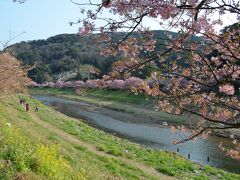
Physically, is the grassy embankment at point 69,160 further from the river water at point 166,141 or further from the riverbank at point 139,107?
the riverbank at point 139,107

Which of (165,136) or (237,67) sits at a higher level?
(237,67)

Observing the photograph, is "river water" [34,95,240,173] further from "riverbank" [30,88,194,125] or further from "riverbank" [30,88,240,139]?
"riverbank" [30,88,194,125]

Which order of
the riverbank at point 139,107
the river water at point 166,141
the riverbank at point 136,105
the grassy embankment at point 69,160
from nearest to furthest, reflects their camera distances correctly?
the grassy embankment at point 69,160
the river water at point 166,141
the riverbank at point 139,107
the riverbank at point 136,105

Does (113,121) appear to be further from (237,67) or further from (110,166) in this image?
(237,67)

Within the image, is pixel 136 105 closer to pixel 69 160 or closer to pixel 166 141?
pixel 166 141

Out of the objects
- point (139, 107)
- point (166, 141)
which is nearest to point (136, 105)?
point (139, 107)

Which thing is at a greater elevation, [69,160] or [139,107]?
[69,160]

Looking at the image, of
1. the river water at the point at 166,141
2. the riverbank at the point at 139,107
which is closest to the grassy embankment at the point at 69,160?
the river water at the point at 166,141

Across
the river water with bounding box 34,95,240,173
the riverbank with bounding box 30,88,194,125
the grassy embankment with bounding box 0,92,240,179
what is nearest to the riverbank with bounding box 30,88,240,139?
the riverbank with bounding box 30,88,194,125

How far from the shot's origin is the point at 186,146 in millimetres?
36031

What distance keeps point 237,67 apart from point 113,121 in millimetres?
47886

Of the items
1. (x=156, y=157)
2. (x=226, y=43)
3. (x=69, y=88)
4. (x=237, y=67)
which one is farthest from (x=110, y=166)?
(x=69, y=88)

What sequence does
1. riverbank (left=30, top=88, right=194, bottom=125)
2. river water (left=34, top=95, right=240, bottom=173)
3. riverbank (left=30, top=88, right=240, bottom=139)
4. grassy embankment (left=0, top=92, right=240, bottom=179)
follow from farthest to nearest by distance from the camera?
riverbank (left=30, top=88, right=194, bottom=125) < riverbank (left=30, top=88, right=240, bottom=139) < river water (left=34, top=95, right=240, bottom=173) < grassy embankment (left=0, top=92, right=240, bottom=179)

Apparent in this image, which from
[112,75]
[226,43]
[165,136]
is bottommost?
[165,136]
